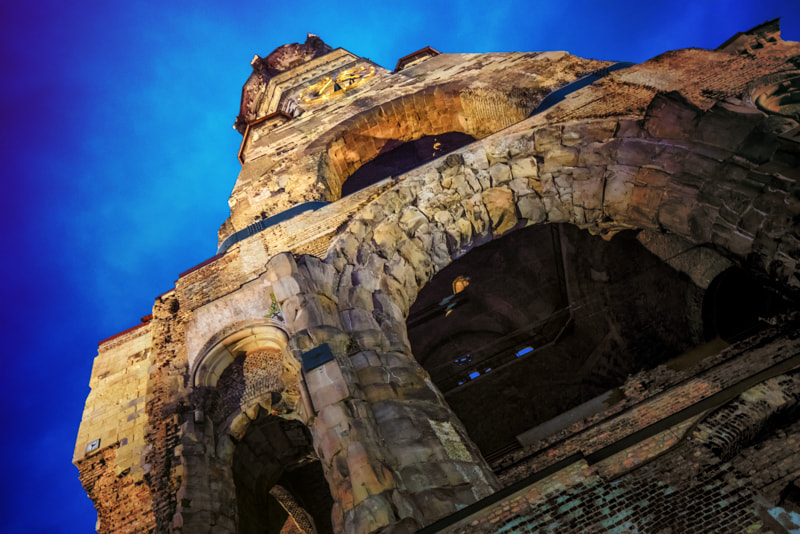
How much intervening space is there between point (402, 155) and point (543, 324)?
5473 millimetres

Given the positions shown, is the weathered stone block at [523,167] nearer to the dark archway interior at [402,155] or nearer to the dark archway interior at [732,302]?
the dark archway interior at [732,302]

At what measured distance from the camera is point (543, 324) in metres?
10.4

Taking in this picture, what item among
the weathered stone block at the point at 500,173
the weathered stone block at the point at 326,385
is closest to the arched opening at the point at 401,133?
the weathered stone block at the point at 500,173

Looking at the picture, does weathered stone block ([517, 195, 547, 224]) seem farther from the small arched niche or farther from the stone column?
the small arched niche

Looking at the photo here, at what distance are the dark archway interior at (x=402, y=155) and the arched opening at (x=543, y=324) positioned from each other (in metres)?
2.89

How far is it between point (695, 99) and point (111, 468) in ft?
28.3

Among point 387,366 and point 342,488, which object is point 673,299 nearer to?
point 387,366

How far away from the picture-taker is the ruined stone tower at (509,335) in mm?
3299

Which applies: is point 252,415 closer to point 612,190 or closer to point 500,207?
point 500,207

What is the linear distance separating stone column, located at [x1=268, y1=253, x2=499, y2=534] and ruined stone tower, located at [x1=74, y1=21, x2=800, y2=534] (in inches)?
0.9

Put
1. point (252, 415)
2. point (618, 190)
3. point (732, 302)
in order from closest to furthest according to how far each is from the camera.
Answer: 1. point (252, 415)
2. point (618, 190)
3. point (732, 302)

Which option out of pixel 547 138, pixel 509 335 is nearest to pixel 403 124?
pixel 509 335

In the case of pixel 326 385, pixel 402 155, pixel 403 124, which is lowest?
pixel 326 385

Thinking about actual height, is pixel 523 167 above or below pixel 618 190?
above
